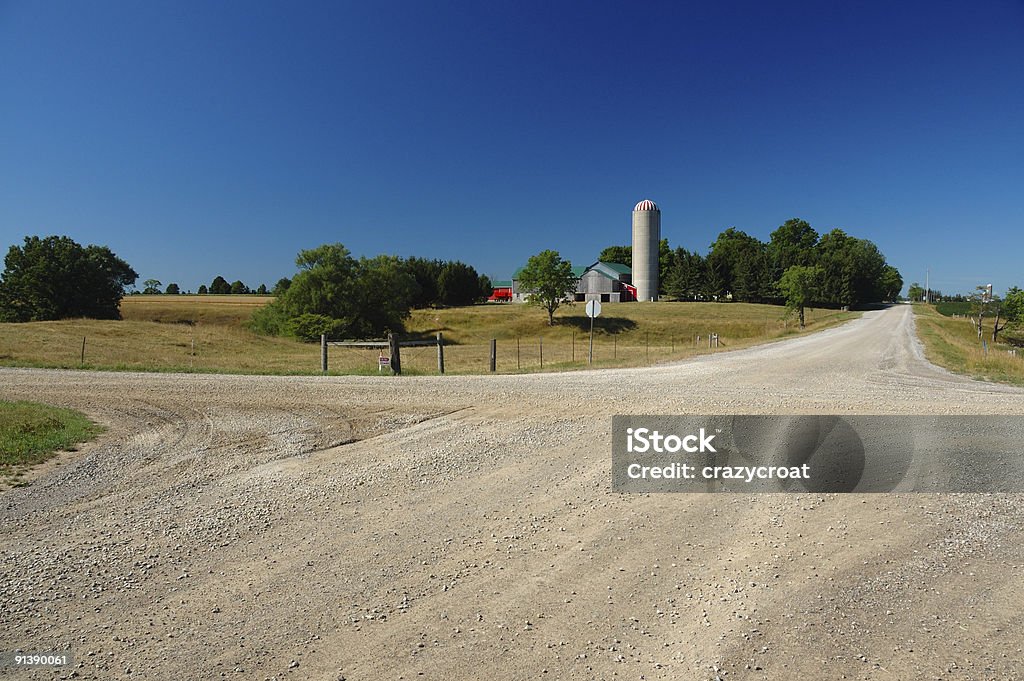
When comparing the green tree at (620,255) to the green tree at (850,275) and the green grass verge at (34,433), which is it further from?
the green grass verge at (34,433)

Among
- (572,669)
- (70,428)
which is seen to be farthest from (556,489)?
(70,428)

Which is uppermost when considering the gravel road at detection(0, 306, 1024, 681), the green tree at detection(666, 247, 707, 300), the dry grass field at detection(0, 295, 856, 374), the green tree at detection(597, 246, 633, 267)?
the green tree at detection(597, 246, 633, 267)

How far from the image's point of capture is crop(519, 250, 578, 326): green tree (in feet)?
204

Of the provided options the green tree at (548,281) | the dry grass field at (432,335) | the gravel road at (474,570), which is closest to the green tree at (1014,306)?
the dry grass field at (432,335)

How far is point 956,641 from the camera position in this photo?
138 inches

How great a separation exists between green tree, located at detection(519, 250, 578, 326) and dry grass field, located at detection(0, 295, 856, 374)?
2.11m

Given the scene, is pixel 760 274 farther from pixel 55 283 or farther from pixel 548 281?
pixel 55 283

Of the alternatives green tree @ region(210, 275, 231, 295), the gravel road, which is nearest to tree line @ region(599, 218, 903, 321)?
the gravel road

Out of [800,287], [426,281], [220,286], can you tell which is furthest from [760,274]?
[220,286]

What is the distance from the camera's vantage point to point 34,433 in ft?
27.5

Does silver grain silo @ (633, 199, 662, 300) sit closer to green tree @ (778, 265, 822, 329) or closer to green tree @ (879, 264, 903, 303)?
green tree @ (778, 265, 822, 329)

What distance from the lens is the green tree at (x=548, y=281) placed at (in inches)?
2443

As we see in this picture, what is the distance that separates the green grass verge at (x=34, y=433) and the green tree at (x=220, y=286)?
159417 mm

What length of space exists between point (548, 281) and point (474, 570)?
5820cm
